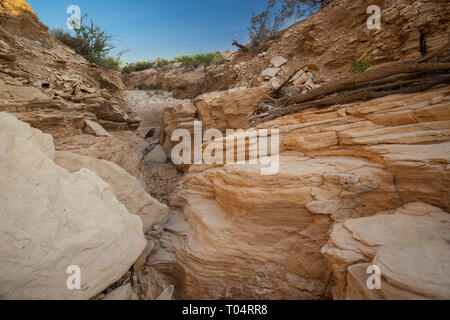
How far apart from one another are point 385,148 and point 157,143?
688 cm

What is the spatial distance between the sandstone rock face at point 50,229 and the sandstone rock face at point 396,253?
2326mm

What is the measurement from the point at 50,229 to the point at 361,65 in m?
7.64

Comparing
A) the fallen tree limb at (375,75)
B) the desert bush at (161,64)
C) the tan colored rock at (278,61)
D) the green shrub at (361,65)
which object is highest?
the desert bush at (161,64)

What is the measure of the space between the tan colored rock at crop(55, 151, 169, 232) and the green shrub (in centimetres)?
663

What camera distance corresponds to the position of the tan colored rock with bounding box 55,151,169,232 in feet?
9.17

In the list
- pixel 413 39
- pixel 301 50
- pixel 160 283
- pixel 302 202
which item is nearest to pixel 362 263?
pixel 302 202

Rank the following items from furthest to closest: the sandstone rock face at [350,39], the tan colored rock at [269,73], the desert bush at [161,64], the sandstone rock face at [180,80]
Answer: the desert bush at [161,64], the sandstone rock face at [180,80], the tan colored rock at [269,73], the sandstone rock face at [350,39]

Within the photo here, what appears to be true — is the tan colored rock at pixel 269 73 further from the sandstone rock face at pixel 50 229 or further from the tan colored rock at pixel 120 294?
the tan colored rock at pixel 120 294

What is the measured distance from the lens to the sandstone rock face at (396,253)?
1243 mm

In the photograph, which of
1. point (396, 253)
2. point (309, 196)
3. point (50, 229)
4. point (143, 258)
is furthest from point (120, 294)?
point (396, 253)

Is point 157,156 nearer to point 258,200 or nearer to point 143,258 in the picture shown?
point 143,258

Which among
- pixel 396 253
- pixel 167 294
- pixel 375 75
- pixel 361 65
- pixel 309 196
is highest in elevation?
pixel 361 65

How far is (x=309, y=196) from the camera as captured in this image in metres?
2.37

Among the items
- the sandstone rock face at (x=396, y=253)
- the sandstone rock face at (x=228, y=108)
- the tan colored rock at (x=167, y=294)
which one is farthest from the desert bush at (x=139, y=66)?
the sandstone rock face at (x=396, y=253)
